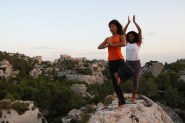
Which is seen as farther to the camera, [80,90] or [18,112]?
[80,90]

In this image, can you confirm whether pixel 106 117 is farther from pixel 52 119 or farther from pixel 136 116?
pixel 52 119

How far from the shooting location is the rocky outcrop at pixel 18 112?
2267 inches

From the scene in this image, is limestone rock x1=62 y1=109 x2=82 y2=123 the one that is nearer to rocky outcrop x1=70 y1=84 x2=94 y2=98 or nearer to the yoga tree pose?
rocky outcrop x1=70 y1=84 x2=94 y2=98

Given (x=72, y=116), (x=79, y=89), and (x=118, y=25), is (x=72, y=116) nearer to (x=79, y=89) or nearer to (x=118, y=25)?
(x=79, y=89)

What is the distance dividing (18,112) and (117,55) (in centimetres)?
5061

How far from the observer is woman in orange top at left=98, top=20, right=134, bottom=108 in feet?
31.2

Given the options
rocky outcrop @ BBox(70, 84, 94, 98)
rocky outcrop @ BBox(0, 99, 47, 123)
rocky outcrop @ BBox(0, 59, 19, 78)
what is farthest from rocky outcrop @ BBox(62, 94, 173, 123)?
rocky outcrop @ BBox(0, 59, 19, 78)

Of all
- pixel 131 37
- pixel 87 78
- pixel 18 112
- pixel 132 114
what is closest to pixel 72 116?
pixel 18 112

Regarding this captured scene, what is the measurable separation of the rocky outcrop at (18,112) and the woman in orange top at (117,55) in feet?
163

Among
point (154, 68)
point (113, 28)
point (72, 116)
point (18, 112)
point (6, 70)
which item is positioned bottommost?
point (72, 116)

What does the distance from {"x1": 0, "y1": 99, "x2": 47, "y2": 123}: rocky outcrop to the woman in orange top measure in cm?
4971

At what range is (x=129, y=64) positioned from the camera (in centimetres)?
1038

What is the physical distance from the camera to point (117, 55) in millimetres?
9656

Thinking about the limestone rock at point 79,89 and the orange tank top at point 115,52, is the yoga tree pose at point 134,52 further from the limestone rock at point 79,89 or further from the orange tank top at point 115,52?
the limestone rock at point 79,89
